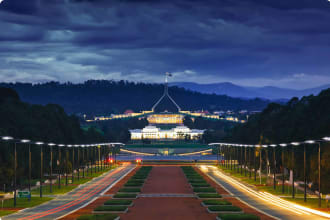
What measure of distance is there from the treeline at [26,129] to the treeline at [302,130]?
34.6 metres

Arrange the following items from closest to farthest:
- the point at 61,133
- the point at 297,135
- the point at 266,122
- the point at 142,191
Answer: the point at 142,191
the point at 297,135
the point at 61,133
the point at 266,122

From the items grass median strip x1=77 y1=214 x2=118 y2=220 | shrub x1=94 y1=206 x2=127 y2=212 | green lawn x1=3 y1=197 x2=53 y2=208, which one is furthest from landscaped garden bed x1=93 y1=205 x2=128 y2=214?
green lawn x1=3 y1=197 x2=53 y2=208

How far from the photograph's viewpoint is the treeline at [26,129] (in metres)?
75.2

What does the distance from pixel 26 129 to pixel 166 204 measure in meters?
47.5

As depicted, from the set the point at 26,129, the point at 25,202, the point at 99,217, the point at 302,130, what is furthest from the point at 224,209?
the point at 26,129

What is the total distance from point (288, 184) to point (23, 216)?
49.0 meters

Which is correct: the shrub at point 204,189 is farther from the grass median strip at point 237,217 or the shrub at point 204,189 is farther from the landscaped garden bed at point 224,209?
the grass median strip at point 237,217

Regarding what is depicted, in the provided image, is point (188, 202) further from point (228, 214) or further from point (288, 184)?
point (288, 184)

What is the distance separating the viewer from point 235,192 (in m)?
76.9

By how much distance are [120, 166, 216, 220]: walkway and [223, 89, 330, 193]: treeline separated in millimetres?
14066

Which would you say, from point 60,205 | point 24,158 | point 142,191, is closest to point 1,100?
point 24,158

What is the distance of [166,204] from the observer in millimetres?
61031

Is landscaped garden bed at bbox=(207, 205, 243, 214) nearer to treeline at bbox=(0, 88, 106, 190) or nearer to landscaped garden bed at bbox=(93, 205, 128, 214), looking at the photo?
landscaped garden bed at bbox=(93, 205, 128, 214)

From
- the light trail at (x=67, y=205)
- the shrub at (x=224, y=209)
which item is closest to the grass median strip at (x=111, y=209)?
the light trail at (x=67, y=205)
